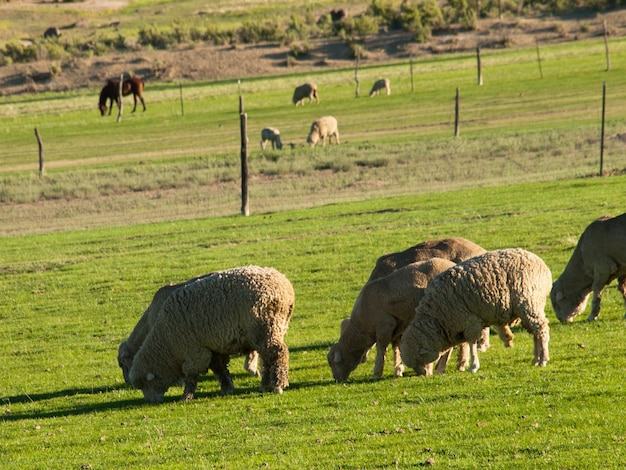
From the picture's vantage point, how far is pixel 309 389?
13406mm

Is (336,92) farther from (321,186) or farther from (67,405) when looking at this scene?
(67,405)

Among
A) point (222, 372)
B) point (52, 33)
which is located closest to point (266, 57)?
point (52, 33)

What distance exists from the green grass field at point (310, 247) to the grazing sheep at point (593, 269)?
434 millimetres

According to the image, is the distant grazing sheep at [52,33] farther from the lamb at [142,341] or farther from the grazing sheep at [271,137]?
the lamb at [142,341]

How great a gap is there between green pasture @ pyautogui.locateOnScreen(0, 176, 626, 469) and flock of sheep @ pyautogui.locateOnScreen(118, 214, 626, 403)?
0.35 metres

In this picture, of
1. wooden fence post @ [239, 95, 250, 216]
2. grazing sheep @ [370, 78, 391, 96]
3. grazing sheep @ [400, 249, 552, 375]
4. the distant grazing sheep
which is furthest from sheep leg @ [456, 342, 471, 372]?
the distant grazing sheep

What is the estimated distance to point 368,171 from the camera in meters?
43.9

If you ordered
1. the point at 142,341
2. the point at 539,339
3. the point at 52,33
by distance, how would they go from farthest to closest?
the point at 52,33 → the point at 142,341 → the point at 539,339

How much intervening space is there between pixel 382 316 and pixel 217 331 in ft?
7.46

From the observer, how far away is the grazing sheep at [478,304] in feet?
41.5

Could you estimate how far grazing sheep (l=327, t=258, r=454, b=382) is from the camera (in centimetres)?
1366

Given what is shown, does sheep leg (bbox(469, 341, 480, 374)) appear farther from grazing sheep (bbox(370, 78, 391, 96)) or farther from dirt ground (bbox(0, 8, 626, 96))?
dirt ground (bbox(0, 8, 626, 96))

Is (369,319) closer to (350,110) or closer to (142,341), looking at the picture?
(142,341)

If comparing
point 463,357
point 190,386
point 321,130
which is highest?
point 463,357
